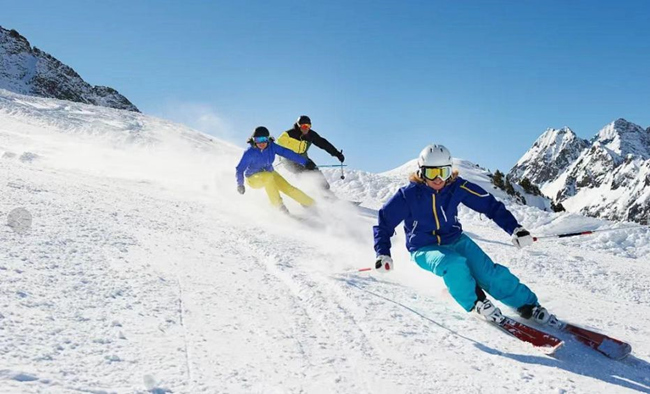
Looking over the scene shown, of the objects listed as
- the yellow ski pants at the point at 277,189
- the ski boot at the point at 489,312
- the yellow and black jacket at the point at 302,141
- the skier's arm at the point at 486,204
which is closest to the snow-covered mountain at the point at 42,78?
the yellow and black jacket at the point at 302,141

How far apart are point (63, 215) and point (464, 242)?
4774mm

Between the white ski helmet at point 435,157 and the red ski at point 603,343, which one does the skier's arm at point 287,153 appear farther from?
the red ski at point 603,343

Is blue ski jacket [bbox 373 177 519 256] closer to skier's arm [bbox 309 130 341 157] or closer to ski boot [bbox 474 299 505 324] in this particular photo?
ski boot [bbox 474 299 505 324]

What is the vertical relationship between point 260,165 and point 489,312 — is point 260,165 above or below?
above

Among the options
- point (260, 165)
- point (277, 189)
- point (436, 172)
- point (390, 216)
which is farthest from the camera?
point (260, 165)

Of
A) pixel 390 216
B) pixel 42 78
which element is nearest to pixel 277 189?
pixel 390 216

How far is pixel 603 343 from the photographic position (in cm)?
396

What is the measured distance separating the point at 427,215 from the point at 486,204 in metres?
0.71

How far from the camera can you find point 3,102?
24.4 meters

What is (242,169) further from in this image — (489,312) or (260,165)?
(489,312)

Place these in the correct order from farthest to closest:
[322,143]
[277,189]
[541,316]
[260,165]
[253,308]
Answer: [322,143] < [260,165] < [277,189] < [541,316] < [253,308]

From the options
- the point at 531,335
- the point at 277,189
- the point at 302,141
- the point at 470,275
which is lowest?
the point at 531,335

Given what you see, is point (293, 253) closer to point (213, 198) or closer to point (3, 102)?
point (213, 198)

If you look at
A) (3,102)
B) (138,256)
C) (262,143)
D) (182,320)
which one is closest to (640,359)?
(182,320)
